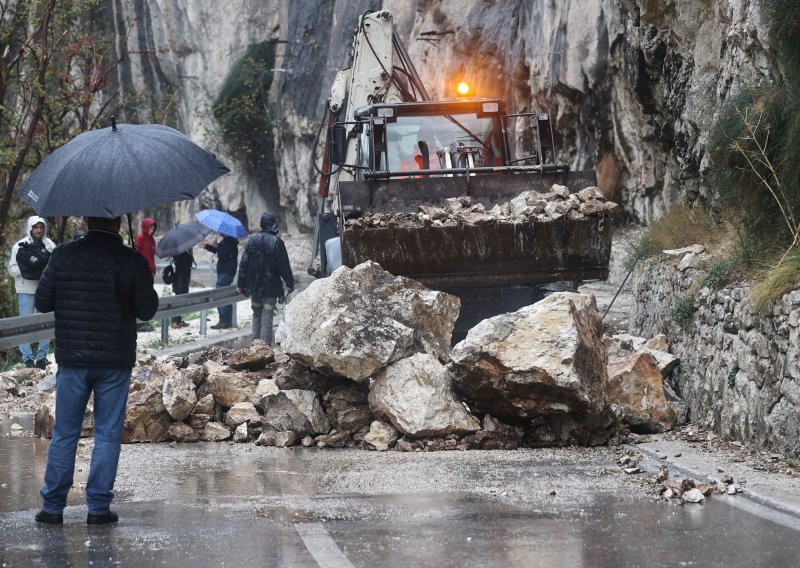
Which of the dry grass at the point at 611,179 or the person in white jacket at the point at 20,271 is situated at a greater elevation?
the dry grass at the point at 611,179

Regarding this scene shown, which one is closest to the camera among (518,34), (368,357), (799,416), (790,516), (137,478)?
(790,516)

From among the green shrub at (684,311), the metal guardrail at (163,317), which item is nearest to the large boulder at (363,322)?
the green shrub at (684,311)

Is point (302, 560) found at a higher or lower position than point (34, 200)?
lower

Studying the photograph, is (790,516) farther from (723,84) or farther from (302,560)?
(723,84)

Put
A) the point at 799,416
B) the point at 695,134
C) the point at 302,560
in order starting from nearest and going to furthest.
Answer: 1. the point at 302,560
2. the point at 799,416
3. the point at 695,134

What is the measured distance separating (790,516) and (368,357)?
3.92 metres

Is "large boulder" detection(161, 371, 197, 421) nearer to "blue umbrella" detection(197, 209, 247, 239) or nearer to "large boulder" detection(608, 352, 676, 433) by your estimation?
"large boulder" detection(608, 352, 676, 433)

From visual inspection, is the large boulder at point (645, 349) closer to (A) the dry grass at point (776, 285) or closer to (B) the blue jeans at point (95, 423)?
(A) the dry grass at point (776, 285)

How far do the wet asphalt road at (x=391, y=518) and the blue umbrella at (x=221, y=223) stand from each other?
1093 cm

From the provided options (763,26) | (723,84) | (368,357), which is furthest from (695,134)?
(368,357)

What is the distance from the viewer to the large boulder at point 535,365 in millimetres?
8594

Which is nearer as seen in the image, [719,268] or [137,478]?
[137,478]

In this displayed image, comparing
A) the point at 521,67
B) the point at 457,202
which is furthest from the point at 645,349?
the point at 521,67

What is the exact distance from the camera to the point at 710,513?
6.23m
